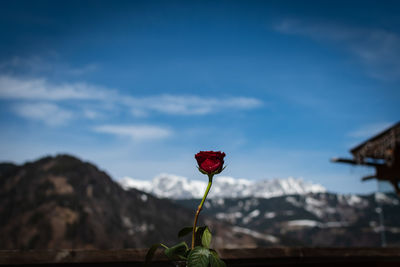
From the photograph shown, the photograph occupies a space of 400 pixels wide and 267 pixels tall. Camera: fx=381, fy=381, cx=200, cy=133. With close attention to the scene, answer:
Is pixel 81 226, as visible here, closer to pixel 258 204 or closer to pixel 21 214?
pixel 21 214

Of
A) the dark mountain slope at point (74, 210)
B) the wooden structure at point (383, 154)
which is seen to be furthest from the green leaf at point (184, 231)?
the dark mountain slope at point (74, 210)

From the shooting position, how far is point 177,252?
94cm

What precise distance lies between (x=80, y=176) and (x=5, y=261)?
138 ft

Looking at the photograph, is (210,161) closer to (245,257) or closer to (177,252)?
(177,252)

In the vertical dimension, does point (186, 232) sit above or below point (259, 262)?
above

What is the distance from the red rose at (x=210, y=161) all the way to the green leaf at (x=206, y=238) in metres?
0.16

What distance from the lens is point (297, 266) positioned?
5.68 ft

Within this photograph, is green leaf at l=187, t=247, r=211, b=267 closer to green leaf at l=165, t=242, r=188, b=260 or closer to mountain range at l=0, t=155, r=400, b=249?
green leaf at l=165, t=242, r=188, b=260

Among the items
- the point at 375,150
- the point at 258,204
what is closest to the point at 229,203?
the point at 258,204

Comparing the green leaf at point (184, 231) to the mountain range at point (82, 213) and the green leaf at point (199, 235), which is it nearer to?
the green leaf at point (199, 235)

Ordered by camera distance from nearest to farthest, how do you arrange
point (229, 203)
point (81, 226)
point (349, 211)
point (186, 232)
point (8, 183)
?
point (186, 232) < point (81, 226) < point (8, 183) < point (349, 211) < point (229, 203)

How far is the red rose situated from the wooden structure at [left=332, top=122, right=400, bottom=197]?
4.74 m

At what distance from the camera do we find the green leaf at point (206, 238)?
3.10 ft

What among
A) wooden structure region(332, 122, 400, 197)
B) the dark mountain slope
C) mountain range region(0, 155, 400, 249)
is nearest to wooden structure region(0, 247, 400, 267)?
wooden structure region(332, 122, 400, 197)
